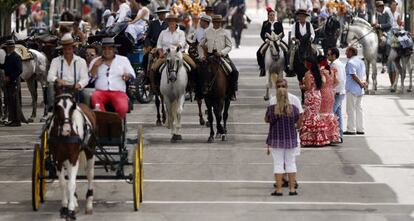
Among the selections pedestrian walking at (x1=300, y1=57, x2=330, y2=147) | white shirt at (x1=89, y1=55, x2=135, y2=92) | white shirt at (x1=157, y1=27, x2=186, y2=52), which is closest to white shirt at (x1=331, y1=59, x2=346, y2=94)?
pedestrian walking at (x1=300, y1=57, x2=330, y2=147)

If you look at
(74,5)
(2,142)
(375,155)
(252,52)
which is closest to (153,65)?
(2,142)

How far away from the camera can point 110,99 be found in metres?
22.6

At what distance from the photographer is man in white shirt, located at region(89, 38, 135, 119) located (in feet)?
73.9

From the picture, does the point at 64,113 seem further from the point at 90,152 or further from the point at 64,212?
the point at 64,212

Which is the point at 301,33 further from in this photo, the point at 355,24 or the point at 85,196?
the point at 85,196

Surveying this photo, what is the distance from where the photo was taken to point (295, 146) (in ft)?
74.5

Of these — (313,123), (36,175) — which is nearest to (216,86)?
(313,123)

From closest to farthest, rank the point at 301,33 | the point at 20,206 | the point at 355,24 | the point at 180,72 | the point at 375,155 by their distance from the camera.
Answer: the point at 20,206
the point at 375,155
the point at 180,72
the point at 301,33
the point at 355,24

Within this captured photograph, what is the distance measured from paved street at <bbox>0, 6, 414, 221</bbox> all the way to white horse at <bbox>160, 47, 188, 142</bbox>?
0.40 metres

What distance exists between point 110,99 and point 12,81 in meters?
12.2

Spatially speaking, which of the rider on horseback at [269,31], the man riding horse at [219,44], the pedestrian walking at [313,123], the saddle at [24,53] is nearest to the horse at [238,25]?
the rider on horseback at [269,31]

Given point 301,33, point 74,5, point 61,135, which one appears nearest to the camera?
point 61,135

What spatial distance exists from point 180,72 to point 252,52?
120 ft

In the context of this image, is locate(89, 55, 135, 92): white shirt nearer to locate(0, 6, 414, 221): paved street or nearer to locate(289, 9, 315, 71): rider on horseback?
locate(0, 6, 414, 221): paved street
